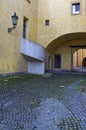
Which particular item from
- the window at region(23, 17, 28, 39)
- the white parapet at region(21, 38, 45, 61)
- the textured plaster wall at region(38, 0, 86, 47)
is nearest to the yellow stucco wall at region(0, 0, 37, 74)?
the window at region(23, 17, 28, 39)

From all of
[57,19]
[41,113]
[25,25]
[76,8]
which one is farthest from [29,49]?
[41,113]

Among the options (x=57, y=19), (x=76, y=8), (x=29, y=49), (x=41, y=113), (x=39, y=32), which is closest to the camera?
(x=41, y=113)

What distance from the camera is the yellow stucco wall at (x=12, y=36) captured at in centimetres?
1119

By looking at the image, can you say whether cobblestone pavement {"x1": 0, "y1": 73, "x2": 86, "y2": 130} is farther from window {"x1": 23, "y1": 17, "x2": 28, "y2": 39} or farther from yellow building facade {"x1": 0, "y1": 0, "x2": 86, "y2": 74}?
window {"x1": 23, "y1": 17, "x2": 28, "y2": 39}

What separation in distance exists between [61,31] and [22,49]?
407 centimetres

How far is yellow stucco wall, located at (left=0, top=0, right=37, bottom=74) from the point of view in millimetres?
11195

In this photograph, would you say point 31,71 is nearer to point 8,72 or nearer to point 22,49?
point 22,49

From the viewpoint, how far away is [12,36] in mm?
12242

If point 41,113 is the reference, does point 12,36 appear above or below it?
above

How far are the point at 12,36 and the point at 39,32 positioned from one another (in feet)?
16.6

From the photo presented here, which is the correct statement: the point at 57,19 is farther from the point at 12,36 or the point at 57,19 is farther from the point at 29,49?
the point at 12,36

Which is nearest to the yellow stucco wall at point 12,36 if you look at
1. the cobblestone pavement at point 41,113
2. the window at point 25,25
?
the window at point 25,25

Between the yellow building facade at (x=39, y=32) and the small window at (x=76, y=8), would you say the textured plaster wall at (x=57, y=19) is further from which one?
the small window at (x=76, y=8)

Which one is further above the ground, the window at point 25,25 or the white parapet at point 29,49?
the window at point 25,25
